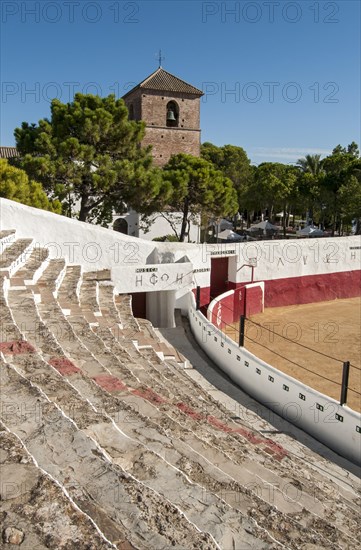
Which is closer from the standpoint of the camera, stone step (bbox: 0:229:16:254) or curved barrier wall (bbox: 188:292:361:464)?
curved barrier wall (bbox: 188:292:361:464)

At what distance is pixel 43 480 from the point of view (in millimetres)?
3252

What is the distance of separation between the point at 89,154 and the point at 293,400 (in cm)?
1636

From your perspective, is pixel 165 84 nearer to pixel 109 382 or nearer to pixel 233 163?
pixel 233 163

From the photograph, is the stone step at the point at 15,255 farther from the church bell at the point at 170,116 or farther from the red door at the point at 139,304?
the church bell at the point at 170,116

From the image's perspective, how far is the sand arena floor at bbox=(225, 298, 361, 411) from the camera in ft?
41.2

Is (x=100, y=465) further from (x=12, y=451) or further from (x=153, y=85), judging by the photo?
(x=153, y=85)

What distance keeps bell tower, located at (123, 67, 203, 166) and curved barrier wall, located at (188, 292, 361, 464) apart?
1012 inches

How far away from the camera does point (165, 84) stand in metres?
35.3

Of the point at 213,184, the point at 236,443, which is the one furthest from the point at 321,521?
the point at 213,184

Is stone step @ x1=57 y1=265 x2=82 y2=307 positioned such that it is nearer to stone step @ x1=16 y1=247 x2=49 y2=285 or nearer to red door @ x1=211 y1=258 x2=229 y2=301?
stone step @ x1=16 y1=247 x2=49 y2=285

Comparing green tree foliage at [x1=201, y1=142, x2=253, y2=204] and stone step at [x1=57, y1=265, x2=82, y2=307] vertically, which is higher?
green tree foliage at [x1=201, y1=142, x2=253, y2=204]

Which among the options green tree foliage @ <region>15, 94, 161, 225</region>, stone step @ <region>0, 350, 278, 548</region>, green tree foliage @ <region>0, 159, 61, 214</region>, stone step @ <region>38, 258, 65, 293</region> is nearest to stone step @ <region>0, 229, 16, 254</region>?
stone step @ <region>38, 258, 65, 293</region>

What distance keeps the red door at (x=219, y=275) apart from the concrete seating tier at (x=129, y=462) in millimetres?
11170

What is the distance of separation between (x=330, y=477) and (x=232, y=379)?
4522mm
